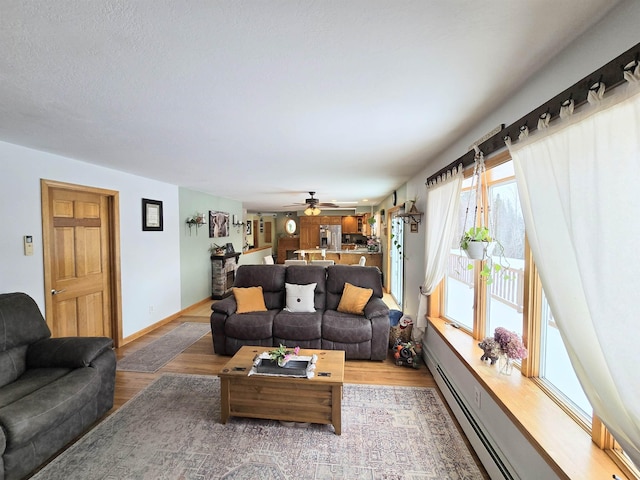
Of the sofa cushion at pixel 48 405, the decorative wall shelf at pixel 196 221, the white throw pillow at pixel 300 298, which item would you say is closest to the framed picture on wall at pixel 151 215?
the decorative wall shelf at pixel 196 221

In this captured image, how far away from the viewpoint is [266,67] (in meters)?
1.36

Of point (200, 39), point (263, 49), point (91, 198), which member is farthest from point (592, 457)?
point (91, 198)

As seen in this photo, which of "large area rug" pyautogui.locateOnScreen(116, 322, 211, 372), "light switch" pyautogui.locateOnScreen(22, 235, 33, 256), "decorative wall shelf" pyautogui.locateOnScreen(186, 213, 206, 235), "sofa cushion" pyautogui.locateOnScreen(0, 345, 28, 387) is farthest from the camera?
"decorative wall shelf" pyautogui.locateOnScreen(186, 213, 206, 235)

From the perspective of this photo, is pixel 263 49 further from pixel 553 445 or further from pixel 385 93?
pixel 553 445

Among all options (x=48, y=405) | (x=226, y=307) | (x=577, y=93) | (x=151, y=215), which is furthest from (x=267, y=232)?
(x=577, y=93)

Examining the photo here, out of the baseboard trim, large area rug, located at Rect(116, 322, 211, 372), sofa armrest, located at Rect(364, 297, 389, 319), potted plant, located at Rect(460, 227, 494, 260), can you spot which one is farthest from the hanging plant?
the baseboard trim

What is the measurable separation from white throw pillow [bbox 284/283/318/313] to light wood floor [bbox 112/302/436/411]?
85cm

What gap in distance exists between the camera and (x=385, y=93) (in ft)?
5.34

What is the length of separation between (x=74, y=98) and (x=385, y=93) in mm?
1862

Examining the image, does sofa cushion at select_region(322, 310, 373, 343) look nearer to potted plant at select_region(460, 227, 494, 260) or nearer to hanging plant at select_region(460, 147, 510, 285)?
hanging plant at select_region(460, 147, 510, 285)

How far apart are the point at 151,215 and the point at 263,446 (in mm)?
3786

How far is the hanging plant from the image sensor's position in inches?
72.6

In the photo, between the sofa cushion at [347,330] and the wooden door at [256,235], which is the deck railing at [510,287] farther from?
the wooden door at [256,235]

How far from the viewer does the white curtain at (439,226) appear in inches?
100.0
